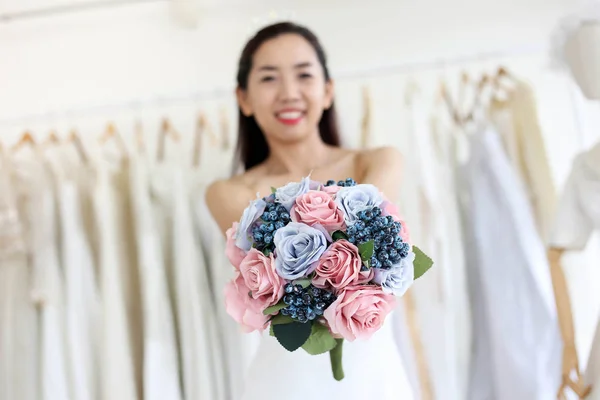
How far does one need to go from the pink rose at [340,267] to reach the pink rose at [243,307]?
0.09 metres

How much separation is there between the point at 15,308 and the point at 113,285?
24 cm

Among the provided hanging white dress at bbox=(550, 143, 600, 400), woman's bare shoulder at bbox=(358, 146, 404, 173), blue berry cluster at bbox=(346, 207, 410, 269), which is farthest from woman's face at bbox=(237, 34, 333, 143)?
hanging white dress at bbox=(550, 143, 600, 400)

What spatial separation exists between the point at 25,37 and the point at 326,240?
1348mm

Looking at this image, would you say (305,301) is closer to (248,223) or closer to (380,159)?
(248,223)

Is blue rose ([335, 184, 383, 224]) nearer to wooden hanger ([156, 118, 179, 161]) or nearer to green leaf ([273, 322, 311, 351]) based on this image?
green leaf ([273, 322, 311, 351])

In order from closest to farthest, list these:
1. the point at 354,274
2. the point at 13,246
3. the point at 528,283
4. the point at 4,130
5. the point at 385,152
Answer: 1. the point at 354,274
2. the point at 385,152
3. the point at 528,283
4. the point at 13,246
5. the point at 4,130

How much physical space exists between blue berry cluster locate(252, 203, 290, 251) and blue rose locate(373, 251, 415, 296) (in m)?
0.13

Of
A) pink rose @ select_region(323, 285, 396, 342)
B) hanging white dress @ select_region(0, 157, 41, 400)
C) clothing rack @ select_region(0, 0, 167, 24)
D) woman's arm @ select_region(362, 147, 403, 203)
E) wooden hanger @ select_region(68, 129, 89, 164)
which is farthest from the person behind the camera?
clothing rack @ select_region(0, 0, 167, 24)

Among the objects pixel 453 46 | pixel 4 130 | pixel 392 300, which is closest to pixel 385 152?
pixel 392 300

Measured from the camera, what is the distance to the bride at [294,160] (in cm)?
90

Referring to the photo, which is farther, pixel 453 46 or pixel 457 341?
pixel 453 46

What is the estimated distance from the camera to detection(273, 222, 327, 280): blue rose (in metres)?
0.69

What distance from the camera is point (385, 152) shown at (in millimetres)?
1057

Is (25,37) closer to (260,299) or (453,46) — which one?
(453,46)
